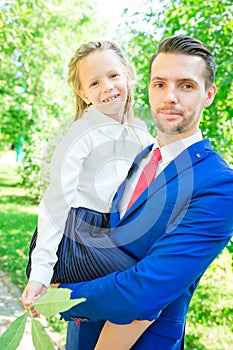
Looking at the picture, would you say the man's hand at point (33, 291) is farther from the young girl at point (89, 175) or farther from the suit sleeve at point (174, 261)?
the suit sleeve at point (174, 261)

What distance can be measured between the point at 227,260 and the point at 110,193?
9.61 ft

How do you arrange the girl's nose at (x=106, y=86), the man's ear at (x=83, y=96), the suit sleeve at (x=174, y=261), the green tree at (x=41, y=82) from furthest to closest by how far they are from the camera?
the green tree at (x=41, y=82) < the man's ear at (x=83, y=96) < the girl's nose at (x=106, y=86) < the suit sleeve at (x=174, y=261)

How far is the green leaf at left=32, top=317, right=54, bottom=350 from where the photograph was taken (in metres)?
0.81

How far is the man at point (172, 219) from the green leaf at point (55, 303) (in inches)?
15.8

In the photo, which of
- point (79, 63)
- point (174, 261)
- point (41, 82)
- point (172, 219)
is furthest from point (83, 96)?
point (41, 82)

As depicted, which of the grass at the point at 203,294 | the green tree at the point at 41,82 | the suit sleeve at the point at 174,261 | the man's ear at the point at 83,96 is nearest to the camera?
the suit sleeve at the point at 174,261

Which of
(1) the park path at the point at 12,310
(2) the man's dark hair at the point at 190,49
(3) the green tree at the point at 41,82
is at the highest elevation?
(2) the man's dark hair at the point at 190,49

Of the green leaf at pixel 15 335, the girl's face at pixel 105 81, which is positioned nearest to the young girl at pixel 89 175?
the girl's face at pixel 105 81

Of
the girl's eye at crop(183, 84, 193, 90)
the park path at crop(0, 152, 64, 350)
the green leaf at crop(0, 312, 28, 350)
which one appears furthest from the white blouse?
the park path at crop(0, 152, 64, 350)

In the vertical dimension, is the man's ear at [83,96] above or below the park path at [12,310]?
above

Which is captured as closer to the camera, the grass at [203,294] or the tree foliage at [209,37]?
the tree foliage at [209,37]

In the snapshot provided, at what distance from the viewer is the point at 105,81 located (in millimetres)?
1834

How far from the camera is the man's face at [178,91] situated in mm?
1364

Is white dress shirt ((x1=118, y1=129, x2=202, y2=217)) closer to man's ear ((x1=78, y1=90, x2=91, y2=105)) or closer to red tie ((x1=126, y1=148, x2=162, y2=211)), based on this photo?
red tie ((x1=126, y1=148, x2=162, y2=211))
